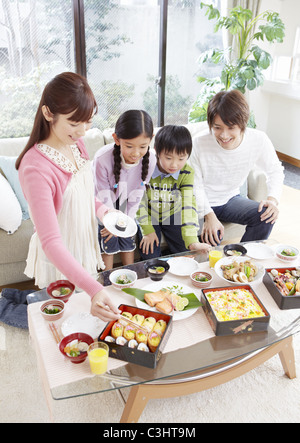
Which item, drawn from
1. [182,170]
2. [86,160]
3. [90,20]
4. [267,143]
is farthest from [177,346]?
[90,20]

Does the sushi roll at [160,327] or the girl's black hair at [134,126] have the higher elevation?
the girl's black hair at [134,126]

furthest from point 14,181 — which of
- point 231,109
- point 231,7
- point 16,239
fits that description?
point 231,7

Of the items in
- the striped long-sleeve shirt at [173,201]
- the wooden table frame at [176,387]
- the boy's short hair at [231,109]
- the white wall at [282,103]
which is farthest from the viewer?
the white wall at [282,103]

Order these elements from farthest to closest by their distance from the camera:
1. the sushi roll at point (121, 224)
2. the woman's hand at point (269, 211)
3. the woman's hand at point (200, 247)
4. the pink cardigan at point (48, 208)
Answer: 1. the woman's hand at point (269, 211)
2. the woman's hand at point (200, 247)
3. the sushi roll at point (121, 224)
4. the pink cardigan at point (48, 208)

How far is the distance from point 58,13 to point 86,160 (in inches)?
104

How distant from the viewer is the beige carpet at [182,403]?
5.03 feet

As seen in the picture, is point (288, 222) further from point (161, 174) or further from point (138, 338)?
point (138, 338)

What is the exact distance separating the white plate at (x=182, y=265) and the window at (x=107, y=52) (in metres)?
2.68

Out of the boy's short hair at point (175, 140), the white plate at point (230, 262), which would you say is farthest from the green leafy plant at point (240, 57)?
the white plate at point (230, 262)

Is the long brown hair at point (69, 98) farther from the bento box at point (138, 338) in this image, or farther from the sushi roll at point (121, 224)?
the bento box at point (138, 338)

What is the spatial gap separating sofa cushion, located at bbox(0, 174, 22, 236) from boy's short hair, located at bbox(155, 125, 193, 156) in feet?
3.10

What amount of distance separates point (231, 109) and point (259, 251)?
799mm

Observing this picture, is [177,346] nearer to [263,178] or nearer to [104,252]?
[104,252]

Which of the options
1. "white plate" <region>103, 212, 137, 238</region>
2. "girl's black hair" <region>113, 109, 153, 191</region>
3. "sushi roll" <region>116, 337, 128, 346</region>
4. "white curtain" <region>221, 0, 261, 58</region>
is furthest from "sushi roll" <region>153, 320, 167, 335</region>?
"white curtain" <region>221, 0, 261, 58</region>
